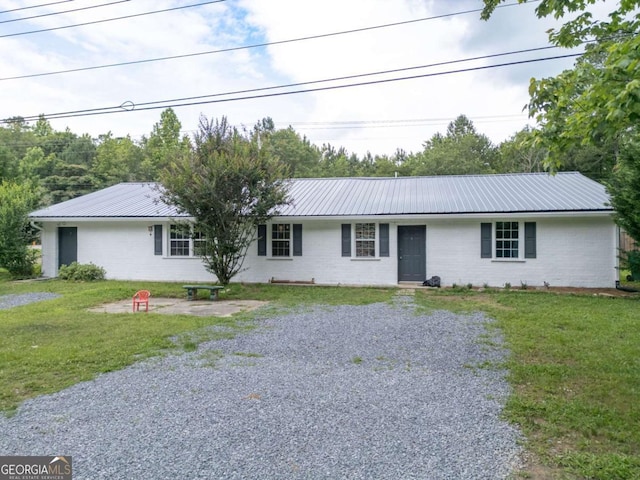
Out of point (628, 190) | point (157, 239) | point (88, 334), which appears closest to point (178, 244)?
Result: point (157, 239)

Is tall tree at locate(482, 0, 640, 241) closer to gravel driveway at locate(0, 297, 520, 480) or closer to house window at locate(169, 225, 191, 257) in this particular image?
gravel driveway at locate(0, 297, 520, 480)

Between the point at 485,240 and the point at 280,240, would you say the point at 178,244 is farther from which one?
the point at 485,240

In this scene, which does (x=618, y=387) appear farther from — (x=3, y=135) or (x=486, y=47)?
(x=3, y=135)

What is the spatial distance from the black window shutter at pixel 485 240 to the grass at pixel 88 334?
3204mm

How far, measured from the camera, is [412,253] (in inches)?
510

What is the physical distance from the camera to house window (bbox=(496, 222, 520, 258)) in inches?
481

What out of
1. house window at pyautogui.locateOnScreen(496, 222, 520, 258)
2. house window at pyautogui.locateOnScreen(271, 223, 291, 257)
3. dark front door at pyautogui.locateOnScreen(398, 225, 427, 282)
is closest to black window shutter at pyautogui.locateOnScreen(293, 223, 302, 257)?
house window at pyautogui.locateOnScreen(271, 223, 291, 257)

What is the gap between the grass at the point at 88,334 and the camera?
479 centimetres

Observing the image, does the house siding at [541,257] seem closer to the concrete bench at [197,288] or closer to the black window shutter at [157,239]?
the concrete bench at [197,288]

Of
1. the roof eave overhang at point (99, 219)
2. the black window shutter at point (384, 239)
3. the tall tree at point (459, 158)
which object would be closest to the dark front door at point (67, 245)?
the roof eave overhang at point (99, 219)

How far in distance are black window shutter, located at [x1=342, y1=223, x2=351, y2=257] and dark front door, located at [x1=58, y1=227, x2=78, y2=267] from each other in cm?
997

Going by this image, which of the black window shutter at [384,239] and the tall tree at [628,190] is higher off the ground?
the tall tree at [628,190]

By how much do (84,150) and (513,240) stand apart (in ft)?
145

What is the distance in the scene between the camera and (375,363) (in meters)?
5.28
